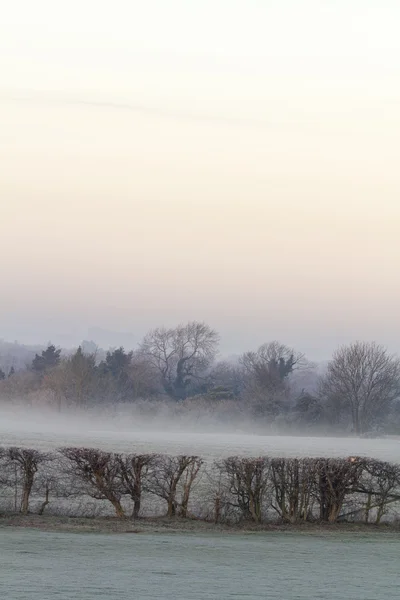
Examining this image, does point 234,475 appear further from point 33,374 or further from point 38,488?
point 33,374

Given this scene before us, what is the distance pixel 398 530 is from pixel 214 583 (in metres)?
10.4

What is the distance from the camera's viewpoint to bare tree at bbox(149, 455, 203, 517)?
84.6 feet

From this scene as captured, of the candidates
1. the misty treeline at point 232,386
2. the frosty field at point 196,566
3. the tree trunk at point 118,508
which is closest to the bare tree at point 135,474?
the tree trunk at point 118,508

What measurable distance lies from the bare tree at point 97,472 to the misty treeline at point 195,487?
0.03 m

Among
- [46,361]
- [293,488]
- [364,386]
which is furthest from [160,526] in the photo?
[46,361]

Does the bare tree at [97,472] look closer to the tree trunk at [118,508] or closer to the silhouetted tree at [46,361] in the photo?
the tree trunk at [118,508]

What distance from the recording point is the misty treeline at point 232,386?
11238 centimetres

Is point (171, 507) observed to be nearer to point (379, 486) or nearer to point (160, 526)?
point (160, 526)

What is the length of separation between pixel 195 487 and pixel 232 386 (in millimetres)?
107267

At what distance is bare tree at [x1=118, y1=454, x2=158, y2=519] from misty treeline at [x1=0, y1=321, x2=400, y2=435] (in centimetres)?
8271

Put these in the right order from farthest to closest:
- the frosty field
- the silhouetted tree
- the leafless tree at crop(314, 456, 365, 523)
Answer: the silhouetted tree, the leafless tree at crop(314, 456, 365, 523), the frosty field

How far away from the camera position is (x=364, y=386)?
11644 cm

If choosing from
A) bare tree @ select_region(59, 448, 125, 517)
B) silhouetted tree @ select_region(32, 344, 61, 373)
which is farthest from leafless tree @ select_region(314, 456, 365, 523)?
silhouetted tree @ select_region(32, 344, 61, 373)

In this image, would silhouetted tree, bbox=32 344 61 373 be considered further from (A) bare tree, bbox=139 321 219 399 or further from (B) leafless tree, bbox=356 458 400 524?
(B) leafless tree, bbox=356 458 400 524
